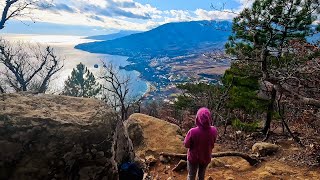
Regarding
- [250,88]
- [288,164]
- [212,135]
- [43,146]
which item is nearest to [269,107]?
[250,88]

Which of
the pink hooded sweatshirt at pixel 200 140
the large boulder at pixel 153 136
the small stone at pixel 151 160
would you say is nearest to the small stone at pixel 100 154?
the pink hooded sweatshirt at pixel 200 140

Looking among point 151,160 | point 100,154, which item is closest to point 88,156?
point 100,154

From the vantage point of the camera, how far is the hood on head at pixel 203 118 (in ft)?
17.0

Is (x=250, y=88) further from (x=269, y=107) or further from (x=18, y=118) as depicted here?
(x=18, y=118)

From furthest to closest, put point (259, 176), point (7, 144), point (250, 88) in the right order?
1. point (250, 88)
2. point (259, 176)
3. point (7, 144)

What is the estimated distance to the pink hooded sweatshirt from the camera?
17.6ft

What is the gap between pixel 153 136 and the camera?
35.4ft

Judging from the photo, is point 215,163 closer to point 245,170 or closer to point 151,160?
point 245,170

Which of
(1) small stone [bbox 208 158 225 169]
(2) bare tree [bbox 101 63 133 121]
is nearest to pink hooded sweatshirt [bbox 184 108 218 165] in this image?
(1) small stone [bbox 208 158 225 169]

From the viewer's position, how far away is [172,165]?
30.1 feet

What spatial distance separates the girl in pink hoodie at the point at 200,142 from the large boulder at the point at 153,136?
4182mm

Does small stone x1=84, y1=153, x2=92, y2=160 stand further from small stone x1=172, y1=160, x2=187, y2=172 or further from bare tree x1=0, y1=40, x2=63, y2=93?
bare tree x1=0, y1=40, x2=63, y2=93

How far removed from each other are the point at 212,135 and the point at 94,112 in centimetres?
202

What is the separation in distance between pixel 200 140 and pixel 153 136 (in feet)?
17.9
